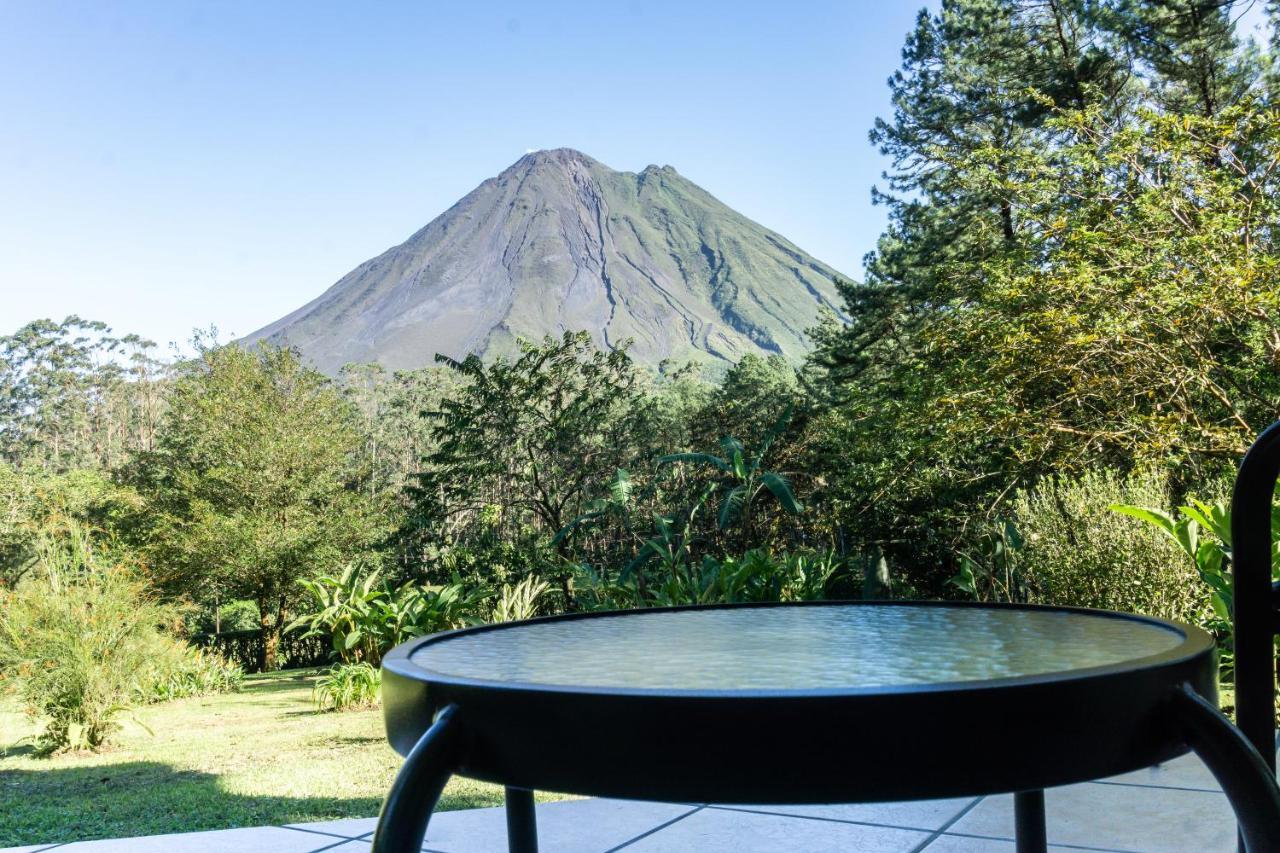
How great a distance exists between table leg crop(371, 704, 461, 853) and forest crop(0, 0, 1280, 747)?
3559 mm

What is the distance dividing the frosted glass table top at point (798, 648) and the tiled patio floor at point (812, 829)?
1040 mm

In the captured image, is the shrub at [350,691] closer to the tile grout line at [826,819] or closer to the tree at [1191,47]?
the tile grout line at [826,819]

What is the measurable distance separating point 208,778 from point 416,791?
490 cm

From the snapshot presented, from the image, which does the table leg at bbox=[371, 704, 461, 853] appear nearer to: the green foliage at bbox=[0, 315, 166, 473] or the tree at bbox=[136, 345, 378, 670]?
the tree at bbox=[136, 345, 378, 670]

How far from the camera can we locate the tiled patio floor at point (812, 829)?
243cm

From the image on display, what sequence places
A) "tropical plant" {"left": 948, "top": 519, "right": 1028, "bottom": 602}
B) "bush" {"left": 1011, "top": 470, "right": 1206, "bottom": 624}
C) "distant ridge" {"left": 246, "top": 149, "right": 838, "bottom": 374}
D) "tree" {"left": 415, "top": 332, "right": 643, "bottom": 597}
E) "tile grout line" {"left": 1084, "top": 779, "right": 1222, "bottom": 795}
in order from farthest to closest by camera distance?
"distant ridge" {"left": 246, "top": 149, "right": 838, "bottom": 374}, "tree" {"left": 415, "top": 332, "right": 643, "bottom": 597}, "tropical plant" {"left": 948, "top": 519, "right": 1028, "bottom": 602}, "bush" {"left": 1011, "top": 470, "right": 1206, "bottom": 624}, "tile grout line" {"left": 1084, "top": 779, "right": 1222, "bottom": 795}

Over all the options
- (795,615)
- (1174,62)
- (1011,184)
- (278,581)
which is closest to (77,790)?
(795,615)

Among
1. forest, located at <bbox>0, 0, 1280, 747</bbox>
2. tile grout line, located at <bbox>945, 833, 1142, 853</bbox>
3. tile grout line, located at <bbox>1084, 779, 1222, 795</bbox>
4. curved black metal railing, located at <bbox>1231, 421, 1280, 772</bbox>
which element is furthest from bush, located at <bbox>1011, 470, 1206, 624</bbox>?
curved black metal railing, located at <bbox>1231, 421, 1280, 772</bbox>

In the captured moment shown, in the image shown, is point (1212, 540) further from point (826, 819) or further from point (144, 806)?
point (144, 806)

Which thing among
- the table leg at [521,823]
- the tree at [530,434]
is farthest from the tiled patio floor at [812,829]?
the tree at [530,434]

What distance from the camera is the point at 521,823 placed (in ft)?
4.26

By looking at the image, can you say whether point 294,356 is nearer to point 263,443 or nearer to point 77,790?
Answer: point 263,443

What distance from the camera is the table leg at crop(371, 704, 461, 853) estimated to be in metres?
0.82

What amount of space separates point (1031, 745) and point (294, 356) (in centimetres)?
1999
